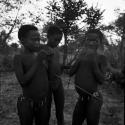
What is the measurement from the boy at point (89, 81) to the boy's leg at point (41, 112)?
17.7 inches

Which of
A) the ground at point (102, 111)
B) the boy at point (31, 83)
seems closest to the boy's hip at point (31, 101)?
the boy at point (31, 83)

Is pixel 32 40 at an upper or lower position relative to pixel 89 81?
upper

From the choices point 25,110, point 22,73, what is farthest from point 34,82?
point 25,110

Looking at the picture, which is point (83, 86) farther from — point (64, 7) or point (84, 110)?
point (64, 7)

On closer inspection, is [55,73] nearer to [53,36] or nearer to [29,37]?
[53,36]

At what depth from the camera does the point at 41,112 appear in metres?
2.94

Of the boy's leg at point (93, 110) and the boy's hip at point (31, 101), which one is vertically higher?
the boy's hip at point (31, 101)

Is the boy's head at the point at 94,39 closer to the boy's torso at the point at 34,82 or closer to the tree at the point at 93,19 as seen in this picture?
the boy's torso at the point at 34,82

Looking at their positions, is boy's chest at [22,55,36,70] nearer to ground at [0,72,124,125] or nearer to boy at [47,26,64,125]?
boy at [47,26,64,125]

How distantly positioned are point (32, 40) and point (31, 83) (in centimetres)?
48

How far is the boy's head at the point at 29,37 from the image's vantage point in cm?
289

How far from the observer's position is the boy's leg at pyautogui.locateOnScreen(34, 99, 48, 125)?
2.93 m

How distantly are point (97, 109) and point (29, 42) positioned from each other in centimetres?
113

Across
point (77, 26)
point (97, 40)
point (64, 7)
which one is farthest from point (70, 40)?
point (97, 40)
